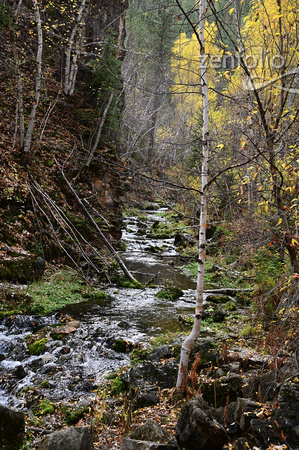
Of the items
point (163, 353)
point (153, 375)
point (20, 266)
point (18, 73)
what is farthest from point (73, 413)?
point (18, 73)

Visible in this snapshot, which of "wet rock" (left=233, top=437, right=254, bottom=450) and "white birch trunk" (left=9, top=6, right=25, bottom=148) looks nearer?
"wet rock" (left=233, top=437, right=254, bottom=450)

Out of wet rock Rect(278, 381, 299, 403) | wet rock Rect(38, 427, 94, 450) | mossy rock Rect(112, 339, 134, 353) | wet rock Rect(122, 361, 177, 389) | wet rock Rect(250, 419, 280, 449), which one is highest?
wet rock Rect(278, 381, 299, 403)

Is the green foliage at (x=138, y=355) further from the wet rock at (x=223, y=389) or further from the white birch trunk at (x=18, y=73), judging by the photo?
the white birch trunk at (x=18, y=73)

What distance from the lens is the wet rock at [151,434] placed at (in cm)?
318

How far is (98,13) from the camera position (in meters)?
14.4

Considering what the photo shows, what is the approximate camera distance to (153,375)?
15.8 ft

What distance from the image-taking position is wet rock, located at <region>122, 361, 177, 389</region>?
4.72 meters

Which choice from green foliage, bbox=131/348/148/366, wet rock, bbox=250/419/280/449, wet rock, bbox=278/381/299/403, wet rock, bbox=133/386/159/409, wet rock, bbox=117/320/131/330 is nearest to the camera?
wet rock, bbox=250/419/280/449

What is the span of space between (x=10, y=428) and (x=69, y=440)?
27.4 inches

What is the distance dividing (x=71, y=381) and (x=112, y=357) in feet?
3.37

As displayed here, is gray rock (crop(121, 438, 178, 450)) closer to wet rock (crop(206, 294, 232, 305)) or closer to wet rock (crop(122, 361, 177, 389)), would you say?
wet rock (crop(122, 361, 177, 389))

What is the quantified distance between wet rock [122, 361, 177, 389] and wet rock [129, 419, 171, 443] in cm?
140

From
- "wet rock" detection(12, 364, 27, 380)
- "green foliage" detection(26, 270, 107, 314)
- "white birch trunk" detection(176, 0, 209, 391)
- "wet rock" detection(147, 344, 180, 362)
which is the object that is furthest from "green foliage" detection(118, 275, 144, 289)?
"white birch trunk" detection(176, 0, 209, 391)

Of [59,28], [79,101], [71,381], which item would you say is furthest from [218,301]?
[59,28]
